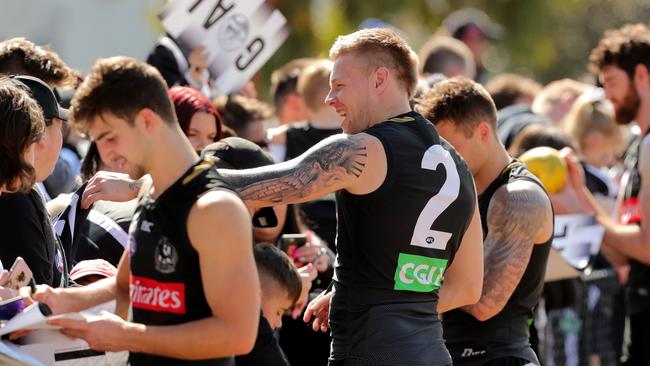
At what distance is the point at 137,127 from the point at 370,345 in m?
1.41

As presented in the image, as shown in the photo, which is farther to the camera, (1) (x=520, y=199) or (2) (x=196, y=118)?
(2) (x=196, y=118)

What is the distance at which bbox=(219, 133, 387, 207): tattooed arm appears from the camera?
4113 millimetres

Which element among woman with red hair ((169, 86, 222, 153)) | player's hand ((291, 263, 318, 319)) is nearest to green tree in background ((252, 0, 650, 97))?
woman with red hair ((169, 86, 222, 153))

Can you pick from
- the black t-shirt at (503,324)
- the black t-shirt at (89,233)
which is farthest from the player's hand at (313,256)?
the black t-shirt at (89,233)

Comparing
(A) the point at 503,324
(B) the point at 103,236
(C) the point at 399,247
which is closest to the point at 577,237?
(A) the point at 503,324

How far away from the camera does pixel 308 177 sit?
414cm

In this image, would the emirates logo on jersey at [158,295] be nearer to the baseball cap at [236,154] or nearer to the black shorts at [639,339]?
the baseball cap at [236,154]

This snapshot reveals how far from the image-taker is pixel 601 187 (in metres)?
8.80

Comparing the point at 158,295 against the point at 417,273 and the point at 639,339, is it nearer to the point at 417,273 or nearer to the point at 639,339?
the point at 417,273

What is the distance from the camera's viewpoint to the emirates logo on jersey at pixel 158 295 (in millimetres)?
3369

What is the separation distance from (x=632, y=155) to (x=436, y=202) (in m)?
3.67

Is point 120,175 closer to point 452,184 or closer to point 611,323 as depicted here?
point 452,184

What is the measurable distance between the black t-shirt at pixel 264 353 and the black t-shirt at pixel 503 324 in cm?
92

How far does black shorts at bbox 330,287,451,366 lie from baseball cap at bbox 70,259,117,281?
1.00 m
